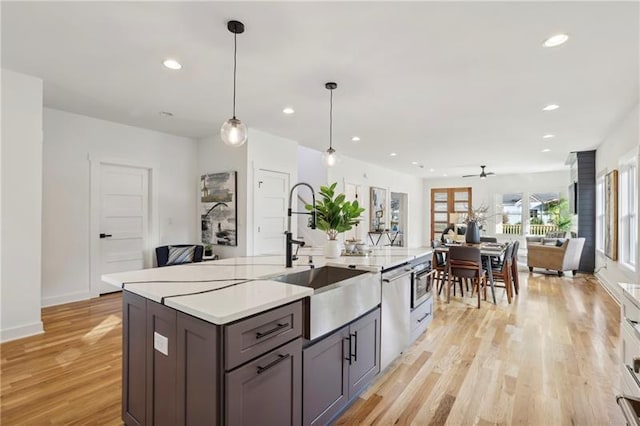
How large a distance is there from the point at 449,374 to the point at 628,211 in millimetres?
4142

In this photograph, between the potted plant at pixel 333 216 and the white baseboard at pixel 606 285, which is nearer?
the potted plant at pixel 333 216

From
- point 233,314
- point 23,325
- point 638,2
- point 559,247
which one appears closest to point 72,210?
point 23,325

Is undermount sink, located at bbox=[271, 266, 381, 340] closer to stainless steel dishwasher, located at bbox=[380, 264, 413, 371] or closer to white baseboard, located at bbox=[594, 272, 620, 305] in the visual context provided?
stainless steel dishwasher, located at bbox=[380, 264, 413, 371]

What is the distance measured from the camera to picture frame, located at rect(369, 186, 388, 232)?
8.53m

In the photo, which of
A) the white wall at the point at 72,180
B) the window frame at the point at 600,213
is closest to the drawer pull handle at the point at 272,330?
the white wall at the point at 72,180

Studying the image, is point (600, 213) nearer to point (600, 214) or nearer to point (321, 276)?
point (600, 214)

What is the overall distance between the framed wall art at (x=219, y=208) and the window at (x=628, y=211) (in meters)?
5.55

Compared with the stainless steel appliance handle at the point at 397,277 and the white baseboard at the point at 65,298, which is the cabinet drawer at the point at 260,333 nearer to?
the stainless steel appliance handle at the point at 397,277

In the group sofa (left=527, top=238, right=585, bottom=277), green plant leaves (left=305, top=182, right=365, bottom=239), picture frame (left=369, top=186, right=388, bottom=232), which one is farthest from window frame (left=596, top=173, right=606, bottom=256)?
green plant leaves (left=305, top=182, right=365, bottom=239)

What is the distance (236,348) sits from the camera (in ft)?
4.18

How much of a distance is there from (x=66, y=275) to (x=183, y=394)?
413 centimetres

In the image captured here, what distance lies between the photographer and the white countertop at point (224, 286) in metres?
1.33

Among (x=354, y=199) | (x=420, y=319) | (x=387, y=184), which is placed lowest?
(x=420, y=319)

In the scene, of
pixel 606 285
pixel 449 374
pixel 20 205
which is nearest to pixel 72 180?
pixel 20 205
